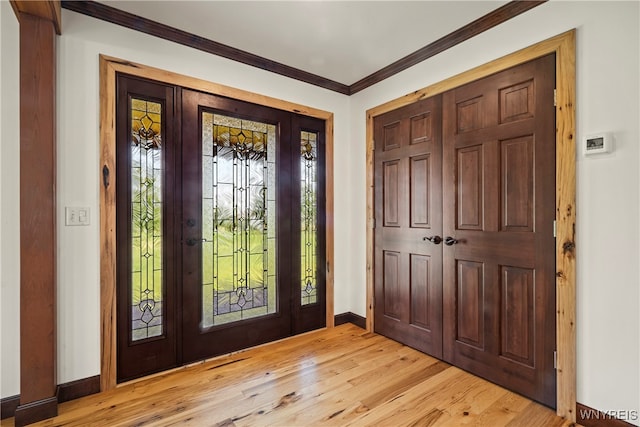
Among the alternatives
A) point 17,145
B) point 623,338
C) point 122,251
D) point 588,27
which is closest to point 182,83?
point 17,145

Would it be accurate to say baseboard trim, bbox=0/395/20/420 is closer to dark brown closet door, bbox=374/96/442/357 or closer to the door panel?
the door panel

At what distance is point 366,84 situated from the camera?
10.2 ft

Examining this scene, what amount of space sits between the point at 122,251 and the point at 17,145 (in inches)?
32.9

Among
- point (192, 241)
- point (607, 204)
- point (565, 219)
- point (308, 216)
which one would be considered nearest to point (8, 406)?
point (192, 241)

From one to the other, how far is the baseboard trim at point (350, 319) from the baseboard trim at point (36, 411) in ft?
7.33

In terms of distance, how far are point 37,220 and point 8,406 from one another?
3.53 ft

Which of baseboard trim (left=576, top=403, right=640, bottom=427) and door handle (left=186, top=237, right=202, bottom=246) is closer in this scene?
baseboard trim (left=576, top=403, right=640, bottom=427)

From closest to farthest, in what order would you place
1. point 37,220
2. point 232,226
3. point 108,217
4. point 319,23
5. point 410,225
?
1. point 37,220
2. point 108,217
3. point 319,23
4. point 232,226
5. point 410,225

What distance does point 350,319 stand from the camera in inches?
132

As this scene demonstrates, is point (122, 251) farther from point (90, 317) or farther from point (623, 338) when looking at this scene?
point (623, 338)

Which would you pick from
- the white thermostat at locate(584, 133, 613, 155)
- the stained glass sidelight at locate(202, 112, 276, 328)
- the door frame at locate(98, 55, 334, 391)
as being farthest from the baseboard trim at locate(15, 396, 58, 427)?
the white thermostat at locate(584, 133, 613, 155)

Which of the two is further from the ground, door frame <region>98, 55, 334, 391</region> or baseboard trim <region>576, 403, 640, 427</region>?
door frame <region>98, 55, 334, 391</region>

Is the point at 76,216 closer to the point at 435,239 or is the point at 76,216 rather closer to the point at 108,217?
the point at 108,217

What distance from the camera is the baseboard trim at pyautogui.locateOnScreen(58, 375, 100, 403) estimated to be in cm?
193
